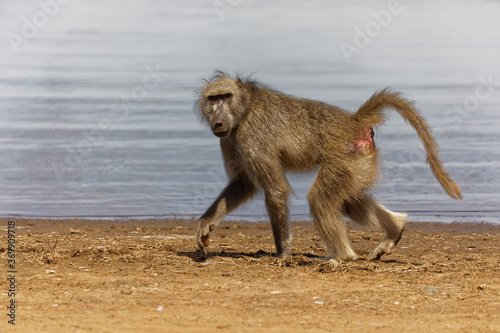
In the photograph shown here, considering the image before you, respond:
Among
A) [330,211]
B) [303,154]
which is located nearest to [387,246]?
[330,211]

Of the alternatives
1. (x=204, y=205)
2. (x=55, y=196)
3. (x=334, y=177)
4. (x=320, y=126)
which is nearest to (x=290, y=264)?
(x=334, y=177)

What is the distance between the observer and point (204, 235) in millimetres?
7441

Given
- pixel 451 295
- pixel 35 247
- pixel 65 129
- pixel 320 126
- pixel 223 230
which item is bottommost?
pixel 65 129

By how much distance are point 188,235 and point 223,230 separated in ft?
2.10

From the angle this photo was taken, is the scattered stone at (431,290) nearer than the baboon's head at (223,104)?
Yes

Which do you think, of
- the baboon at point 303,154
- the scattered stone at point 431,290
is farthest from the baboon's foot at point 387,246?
the scattered stone at point 431,290

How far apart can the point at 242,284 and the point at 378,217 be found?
1.90 m

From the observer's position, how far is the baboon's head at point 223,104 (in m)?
7.36

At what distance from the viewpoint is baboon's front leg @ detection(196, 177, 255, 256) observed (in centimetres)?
748

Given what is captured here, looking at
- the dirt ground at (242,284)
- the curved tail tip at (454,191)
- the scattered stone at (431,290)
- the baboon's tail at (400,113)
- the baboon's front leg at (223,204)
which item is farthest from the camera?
the baboon's front leg at (223,204)

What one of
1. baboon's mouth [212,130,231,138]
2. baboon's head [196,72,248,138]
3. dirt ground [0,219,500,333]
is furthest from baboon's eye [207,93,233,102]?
dirt ground [0,219,500,333]

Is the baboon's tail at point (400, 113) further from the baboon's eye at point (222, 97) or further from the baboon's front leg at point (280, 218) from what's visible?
the baboon's eye at point (222, 97)

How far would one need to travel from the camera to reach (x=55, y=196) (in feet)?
39.3

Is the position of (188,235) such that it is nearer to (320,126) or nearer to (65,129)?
(320,126)
